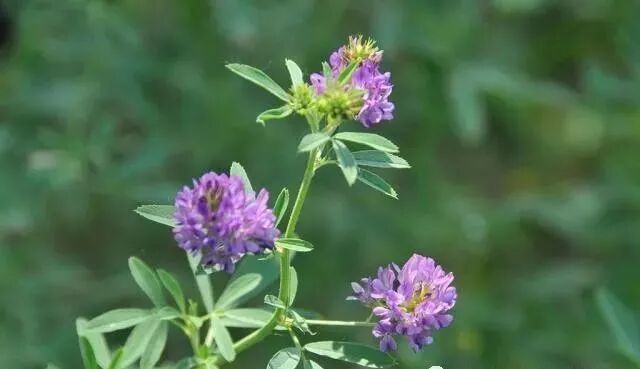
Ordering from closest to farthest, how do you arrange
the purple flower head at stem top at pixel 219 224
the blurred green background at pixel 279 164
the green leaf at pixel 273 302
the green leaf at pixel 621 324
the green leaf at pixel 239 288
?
the purple flower head at stem top at pixel 219 224, the green leaf at pixel 273 302, the green leaf at pixel 239 288, the green leaf at pixel 621 324, the blurred green background at pixel 279 164

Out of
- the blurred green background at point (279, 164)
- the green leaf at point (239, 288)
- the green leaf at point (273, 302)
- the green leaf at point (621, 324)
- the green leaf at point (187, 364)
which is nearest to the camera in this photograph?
the green leaf at point (273, 302)

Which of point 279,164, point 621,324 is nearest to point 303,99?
point 621,324

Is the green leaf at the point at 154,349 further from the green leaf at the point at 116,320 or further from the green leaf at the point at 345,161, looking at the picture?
the green leaf at the point at 345,161

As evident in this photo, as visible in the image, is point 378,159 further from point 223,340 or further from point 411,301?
point 223,340

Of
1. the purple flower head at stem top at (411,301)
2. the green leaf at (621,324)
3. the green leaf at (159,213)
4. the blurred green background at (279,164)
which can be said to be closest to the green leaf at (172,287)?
the green leaf at (159,213)

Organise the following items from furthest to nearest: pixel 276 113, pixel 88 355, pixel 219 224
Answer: pixel 88 355, pixel 276 113, pixel 219 224

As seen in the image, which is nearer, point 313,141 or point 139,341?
point 313,141

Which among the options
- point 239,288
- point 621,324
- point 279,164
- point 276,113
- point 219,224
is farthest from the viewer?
point 279,164
